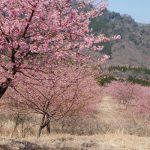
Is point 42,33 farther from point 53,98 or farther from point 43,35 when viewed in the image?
point 53,98

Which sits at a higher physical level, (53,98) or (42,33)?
(42,33)

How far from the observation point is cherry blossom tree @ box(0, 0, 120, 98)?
32.3ft

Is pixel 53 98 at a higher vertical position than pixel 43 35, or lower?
lower

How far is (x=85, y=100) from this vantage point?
23906 millimetres

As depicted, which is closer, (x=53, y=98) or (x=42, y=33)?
(x=42, y=33)

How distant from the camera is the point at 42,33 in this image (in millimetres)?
10406

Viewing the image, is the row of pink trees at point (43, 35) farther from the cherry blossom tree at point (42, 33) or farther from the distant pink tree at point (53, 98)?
the distant pink tree at point (53, 98)

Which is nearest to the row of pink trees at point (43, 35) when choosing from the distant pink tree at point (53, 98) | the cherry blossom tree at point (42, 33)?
the cherry blossom tree at point (42, 33)

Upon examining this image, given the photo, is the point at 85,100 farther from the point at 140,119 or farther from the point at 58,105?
the point at 140,119

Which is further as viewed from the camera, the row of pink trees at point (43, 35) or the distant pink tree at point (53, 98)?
the distant pink tree at point (53, 98)

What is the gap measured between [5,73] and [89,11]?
100 inches

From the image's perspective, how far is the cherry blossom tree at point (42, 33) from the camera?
387 inches

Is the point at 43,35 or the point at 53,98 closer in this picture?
the point at 43,35

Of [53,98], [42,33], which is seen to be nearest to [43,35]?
[42,33]
